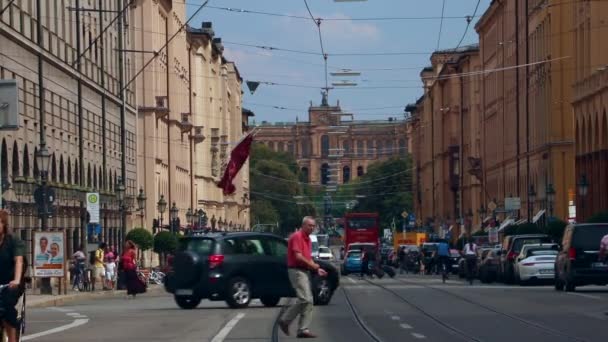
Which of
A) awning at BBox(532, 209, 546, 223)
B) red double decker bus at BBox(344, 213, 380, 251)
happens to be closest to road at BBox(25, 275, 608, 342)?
awning at BBox(532, 209, 546, 223)

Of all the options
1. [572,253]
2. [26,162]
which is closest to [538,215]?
[26,162]

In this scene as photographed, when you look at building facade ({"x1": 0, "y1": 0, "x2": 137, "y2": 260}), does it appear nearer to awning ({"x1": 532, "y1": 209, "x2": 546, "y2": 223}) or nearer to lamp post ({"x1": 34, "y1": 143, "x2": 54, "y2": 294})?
lamp post ({"x1": 34, "y1": 143, "x2": 54, "y2": 294})

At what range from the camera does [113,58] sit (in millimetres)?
78125

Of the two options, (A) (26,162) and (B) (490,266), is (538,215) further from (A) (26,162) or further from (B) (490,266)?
(A) (26,162)

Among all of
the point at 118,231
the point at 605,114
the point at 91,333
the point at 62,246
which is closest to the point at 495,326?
the point at 91,333

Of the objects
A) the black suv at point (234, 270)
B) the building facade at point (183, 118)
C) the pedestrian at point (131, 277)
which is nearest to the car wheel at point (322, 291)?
the black suv at point (234, 270)

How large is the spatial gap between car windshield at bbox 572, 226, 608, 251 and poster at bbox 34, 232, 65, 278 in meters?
14.8

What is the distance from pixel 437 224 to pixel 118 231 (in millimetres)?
73010

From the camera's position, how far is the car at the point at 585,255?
36688 millimetres

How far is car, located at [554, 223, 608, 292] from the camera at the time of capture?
36.7m

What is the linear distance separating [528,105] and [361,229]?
53.7ft

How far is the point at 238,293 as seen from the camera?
31656 mm

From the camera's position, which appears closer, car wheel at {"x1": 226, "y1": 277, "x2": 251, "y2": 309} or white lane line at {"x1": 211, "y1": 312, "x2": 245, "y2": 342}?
white lane line at {"x1": 211, "y1": 312, "x2": 245, "y2": 342}

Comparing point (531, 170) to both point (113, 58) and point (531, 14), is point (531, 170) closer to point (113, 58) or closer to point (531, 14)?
point (531, 14)
